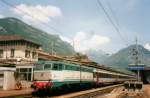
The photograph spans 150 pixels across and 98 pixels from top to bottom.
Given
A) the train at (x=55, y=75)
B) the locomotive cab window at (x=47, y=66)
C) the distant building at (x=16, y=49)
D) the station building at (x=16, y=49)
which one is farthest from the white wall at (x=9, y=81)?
the distant building at (x=16, y=49)

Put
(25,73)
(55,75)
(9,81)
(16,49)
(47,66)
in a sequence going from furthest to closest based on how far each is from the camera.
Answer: (16,49), (25,73), (9,81), (47,66), (55,75)

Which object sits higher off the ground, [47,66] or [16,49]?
[16,49]

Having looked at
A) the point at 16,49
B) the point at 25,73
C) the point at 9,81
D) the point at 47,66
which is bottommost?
the point at 9,81

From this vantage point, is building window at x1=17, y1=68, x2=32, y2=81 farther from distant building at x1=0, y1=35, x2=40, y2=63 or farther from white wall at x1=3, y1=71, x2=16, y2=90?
distant building at x1=0, y1=35, x2=40, y2=63

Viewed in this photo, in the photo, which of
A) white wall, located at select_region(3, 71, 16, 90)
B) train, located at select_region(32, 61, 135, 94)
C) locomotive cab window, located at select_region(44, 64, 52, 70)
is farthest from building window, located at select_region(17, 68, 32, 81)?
locomotive cab window, located at select_region(44, 64, 52, 70)

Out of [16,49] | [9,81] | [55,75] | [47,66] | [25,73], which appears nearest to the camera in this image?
[55,75]

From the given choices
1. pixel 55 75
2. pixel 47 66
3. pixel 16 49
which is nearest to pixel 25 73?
pixel 16 49

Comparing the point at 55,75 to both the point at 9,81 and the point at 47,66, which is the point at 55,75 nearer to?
the point at 47,66

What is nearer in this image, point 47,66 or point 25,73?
point 47,66

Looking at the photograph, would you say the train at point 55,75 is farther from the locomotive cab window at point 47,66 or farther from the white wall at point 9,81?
the white wall at point 9,81

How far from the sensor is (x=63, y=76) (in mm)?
29719

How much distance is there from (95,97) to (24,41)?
3272cm

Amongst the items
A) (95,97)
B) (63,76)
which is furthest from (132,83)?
(63,76)

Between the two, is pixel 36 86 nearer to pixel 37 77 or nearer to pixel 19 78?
pixel 37 77
